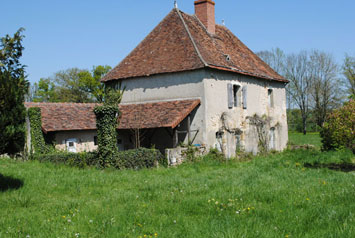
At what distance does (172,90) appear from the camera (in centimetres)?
1898

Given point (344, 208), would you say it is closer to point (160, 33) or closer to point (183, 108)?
point (183, 108)

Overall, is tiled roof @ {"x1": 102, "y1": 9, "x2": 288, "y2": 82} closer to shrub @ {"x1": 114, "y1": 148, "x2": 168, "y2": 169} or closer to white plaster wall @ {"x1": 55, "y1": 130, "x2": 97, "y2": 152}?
white plaster wall @ {"x1": 55, "y1": 130, "x2": 97, "y2": 152}

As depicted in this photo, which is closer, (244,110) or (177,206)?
(177,206)

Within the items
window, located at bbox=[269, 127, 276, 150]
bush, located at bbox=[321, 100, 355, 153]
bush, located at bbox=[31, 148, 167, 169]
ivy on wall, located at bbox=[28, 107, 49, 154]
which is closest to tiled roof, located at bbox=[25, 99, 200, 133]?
ivy on wall, located at bbox=[28, 107, 49, 154]

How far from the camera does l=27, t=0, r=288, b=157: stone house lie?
713 inches

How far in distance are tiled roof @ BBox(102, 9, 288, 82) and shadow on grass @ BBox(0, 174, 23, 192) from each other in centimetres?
983

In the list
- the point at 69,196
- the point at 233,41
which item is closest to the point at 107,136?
the point at 69,196

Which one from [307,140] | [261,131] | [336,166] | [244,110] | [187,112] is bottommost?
[336,166]

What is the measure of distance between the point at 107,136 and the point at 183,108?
4063 millimetres

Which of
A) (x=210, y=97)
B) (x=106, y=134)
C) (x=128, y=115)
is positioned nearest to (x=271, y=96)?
(x=210, y=97)

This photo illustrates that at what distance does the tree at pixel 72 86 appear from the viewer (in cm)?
5050

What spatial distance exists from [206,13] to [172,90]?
6.06 metres

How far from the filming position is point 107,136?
15.2 m

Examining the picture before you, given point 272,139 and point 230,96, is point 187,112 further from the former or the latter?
point 272,139
